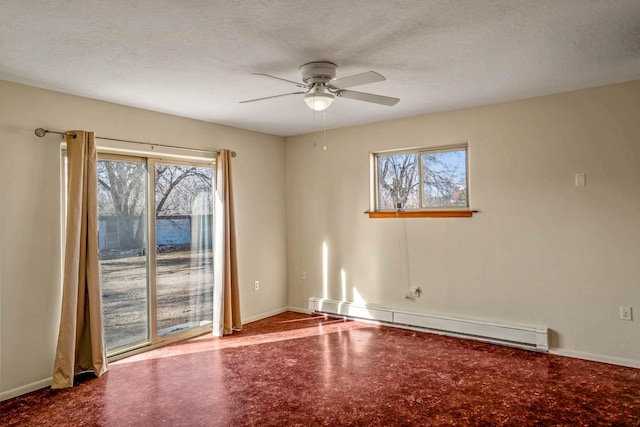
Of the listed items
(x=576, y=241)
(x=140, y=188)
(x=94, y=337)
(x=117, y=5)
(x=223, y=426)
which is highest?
(x=117, y=5)

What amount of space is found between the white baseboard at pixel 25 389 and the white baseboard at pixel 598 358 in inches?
172

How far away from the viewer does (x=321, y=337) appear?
4.36 metres

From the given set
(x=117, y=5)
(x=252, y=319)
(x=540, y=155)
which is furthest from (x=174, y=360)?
(x=540, y=155)

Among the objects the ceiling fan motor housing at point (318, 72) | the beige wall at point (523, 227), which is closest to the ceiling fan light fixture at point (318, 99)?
the ceiling fan motor housing at point (318, 72)

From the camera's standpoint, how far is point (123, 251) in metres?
3.96

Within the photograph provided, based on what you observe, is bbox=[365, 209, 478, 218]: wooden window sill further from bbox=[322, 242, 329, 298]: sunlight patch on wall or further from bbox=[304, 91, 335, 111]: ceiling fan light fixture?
bbox=[304, 91, 335, 111]: ceiling fan light fixture

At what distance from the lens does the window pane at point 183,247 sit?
4.29 m

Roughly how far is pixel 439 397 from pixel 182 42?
2.94 meters

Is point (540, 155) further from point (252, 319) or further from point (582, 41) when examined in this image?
point (252, 319)

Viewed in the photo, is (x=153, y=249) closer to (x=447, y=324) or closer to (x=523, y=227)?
(x=447, y=324)

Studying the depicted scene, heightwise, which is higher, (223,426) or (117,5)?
(117,5)

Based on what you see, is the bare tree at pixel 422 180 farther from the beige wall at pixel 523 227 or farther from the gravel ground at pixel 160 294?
the gravel ground at pixel 160 294

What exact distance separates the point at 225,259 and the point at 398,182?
219 cm

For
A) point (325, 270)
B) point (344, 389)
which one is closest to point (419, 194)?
point (325, 270)
